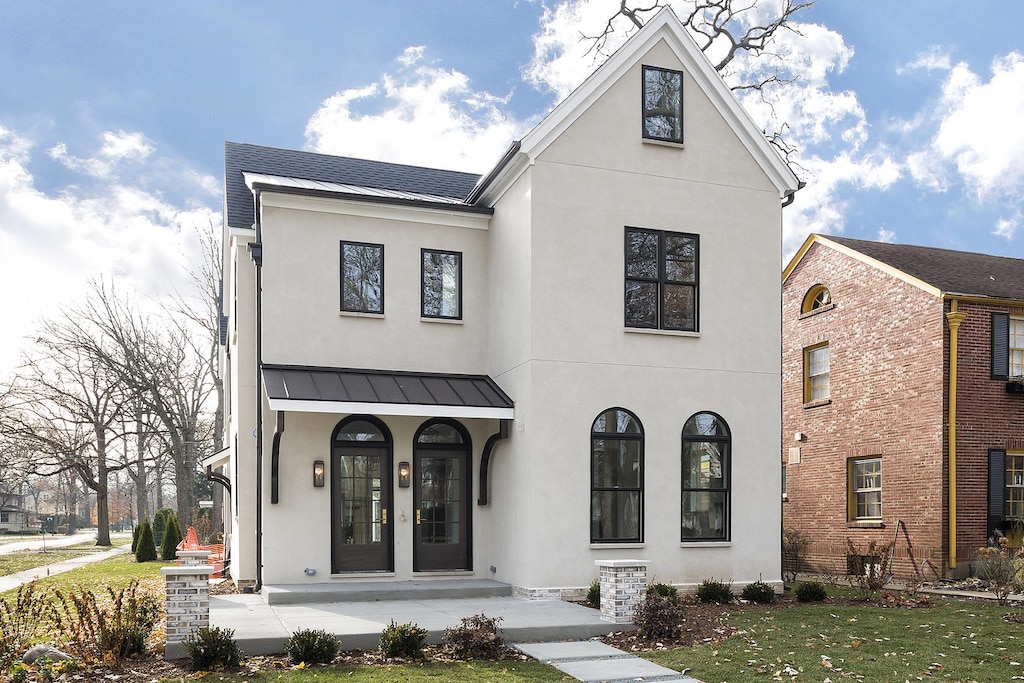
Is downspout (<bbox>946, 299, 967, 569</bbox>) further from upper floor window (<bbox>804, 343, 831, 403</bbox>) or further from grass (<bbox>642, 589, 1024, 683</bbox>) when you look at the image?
grass (<bbox>642, 589, 1024, 683</bbox>)

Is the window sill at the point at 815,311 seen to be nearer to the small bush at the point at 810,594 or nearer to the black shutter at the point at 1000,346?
the black shutter at the point at 1000,346

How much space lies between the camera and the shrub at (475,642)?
31.1 feet

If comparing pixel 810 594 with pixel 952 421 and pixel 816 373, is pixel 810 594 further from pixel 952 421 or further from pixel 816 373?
pixel 816 373

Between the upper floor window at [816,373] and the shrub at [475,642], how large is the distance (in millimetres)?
14584

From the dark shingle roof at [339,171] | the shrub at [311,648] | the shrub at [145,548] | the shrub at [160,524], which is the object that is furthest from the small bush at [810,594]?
the shrub at [160,524]

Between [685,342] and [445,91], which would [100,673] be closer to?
[685,342]

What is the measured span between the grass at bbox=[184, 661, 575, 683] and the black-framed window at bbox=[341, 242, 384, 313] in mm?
7387

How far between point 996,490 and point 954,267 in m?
5.50

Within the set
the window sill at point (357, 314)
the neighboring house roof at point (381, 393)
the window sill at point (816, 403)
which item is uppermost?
the window sill at point (357, 314)

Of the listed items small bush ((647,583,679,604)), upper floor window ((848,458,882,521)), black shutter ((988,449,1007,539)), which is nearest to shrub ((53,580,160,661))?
small bush ((647,583,679,604))

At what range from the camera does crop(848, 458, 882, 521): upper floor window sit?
19.8 meters

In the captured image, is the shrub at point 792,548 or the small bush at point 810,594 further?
the shrub at point 792,548

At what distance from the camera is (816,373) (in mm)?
22344

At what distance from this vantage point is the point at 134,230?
79.2ft
